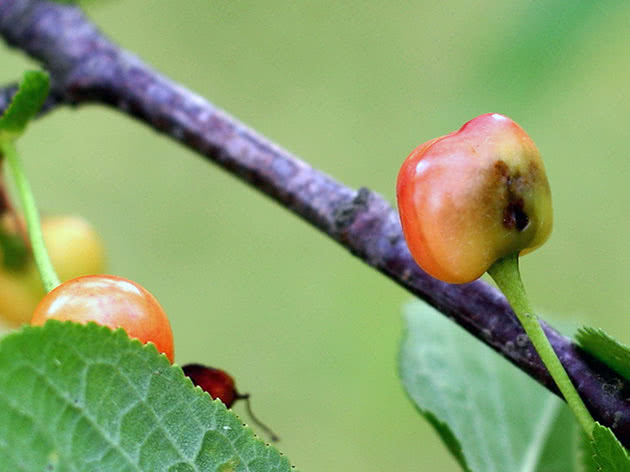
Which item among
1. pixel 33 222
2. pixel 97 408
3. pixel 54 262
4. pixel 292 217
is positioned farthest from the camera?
pixel 292 217

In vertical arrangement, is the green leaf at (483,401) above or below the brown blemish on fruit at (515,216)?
below

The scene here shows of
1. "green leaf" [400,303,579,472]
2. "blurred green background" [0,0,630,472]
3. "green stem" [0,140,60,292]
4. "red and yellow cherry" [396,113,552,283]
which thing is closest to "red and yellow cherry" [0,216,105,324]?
"green stem" [0,140,60,292]

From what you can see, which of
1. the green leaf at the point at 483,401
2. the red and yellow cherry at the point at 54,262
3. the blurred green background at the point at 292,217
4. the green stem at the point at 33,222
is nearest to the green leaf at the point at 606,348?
the green leaf at the point at 483,401

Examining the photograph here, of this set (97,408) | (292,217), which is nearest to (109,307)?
(97,408)

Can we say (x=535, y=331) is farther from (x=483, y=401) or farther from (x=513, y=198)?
(x=483, y=401)

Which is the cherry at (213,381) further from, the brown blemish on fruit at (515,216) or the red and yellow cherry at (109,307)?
the brown blemish on fruit at (515,216)

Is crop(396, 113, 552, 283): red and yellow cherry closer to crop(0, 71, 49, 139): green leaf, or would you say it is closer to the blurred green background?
crop(0, 71, 49, 139): green leaf

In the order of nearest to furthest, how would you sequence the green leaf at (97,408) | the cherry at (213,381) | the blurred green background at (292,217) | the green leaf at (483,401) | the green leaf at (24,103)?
the green leaf at (97,408) < the cherry at (213,381) < the green leaf at (24,103) < the green leaf at (483,401) < the blurred green background at (292,217)
